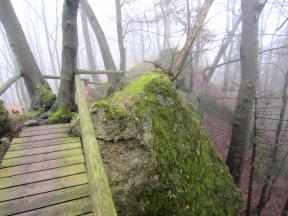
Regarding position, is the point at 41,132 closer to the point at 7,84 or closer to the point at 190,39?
the point at 7,84

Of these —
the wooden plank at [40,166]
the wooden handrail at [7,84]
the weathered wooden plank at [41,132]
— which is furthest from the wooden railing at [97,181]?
the wooden handrail at [7,84]

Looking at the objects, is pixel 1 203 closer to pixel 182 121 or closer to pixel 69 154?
pixel 69 154

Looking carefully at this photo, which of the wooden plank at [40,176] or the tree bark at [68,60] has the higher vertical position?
the tree bark at [68,60]

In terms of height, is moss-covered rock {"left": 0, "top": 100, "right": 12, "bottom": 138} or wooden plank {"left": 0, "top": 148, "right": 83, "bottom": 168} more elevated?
moss-covered rock {"left": 0, "top": 100, "right": 12, "bottom": 138}

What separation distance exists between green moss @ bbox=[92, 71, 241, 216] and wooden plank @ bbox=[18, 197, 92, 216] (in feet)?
4.09

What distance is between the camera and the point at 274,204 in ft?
31.1

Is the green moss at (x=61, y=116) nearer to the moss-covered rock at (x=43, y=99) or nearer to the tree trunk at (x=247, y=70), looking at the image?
the moss-covered rock at (x=43, y=99)

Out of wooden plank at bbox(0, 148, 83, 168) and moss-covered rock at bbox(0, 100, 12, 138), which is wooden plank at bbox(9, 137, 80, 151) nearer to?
wooden plank at bbox(0, 148, 83, 168)

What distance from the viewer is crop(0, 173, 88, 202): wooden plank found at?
2.47 m

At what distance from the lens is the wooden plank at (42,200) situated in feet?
7.41

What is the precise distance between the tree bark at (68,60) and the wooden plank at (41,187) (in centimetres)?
273

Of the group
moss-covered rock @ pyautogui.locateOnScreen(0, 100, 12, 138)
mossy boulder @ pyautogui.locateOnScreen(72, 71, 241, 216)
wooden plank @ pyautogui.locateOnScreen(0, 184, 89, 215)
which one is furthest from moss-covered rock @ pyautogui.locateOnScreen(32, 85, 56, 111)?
wooden plank @ pyautogui.locateOnScreen(0, 184, 89, 215)

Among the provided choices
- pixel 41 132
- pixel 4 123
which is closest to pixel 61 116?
pixel 41 132

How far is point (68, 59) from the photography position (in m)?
5.43
